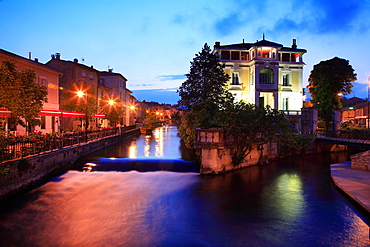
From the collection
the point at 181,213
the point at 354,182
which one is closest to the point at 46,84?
the point at 181,213

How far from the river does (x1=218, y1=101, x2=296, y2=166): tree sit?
246 cm

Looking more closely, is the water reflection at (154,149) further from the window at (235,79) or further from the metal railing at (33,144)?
the window at (235,79)

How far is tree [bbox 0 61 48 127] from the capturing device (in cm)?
1586

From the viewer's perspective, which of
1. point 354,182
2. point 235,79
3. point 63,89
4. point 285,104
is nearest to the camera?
point 354,182

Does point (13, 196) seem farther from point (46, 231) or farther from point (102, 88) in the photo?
point (102, 88)

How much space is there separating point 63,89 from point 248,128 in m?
30.0

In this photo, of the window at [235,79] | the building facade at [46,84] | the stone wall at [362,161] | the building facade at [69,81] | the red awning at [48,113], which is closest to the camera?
the stone wall at [362,161]

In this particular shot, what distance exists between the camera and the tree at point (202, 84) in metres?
32.8

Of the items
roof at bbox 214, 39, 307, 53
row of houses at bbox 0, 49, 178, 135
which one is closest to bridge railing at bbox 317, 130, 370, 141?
roof at bbox 214, 39, 307, 53

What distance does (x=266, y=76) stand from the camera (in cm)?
4175

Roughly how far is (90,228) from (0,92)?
32.9 ft

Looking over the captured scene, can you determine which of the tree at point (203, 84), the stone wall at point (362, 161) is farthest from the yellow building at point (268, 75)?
the stone wall at point (362, 161)

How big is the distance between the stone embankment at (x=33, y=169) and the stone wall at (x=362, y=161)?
20192 millimetres

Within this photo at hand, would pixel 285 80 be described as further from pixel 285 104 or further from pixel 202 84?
pixel 202 84
